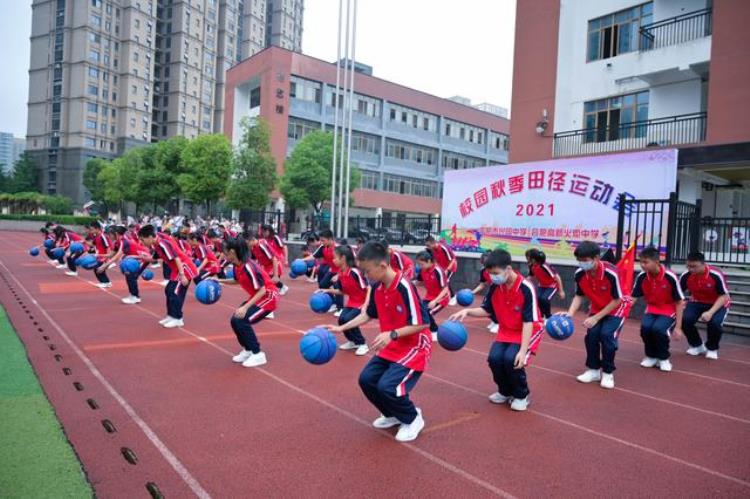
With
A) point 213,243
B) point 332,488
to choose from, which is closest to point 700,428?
point 332,488

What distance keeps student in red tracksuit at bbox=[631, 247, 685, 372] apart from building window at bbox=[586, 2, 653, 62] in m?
17.5

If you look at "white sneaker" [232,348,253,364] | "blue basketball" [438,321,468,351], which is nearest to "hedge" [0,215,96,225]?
"white sneaker" [232,348,253,364]

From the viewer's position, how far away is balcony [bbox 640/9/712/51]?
19.7 metres

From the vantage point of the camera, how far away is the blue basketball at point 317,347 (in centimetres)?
452

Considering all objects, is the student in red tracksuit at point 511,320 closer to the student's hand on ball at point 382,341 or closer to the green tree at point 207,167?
the student's hand on ball at point 382,341

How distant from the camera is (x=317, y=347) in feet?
14.9

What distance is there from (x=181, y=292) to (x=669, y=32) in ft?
67.2

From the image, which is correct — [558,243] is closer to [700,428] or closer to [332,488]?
[700,428]

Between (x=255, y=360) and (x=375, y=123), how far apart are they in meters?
43.1

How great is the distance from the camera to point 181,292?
920 centimetres

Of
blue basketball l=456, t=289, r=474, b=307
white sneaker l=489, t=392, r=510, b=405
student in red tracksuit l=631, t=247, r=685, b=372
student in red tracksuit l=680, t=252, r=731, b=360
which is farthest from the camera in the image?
student in red tracksuit l=680, t=252, r=731, b=360

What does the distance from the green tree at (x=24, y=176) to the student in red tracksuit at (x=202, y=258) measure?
231ft

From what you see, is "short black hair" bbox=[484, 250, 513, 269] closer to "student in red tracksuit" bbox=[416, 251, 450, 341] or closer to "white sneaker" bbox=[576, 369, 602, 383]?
"white sneaker" bbox=[576, 369, 602, 383]

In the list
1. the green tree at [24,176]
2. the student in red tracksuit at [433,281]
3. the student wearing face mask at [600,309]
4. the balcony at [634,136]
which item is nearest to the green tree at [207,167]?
the balcony at [634,136]
